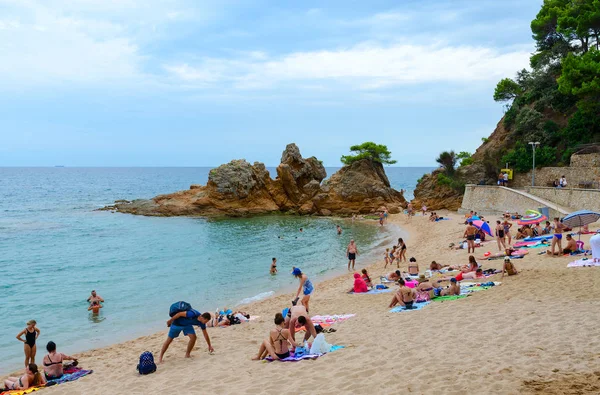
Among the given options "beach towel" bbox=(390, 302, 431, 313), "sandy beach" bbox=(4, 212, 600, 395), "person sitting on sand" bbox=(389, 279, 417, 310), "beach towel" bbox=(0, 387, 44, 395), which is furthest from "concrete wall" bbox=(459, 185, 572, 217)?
"beach towel" bbox=(0, 387, 44, 395)

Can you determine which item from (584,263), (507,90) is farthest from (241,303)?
(507,90)

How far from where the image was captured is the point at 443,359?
7.23 m

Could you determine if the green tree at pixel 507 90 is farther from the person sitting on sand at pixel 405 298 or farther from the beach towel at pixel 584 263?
the person sitting on sand at pixel 405 298

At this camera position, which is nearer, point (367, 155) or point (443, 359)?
point (443, 359)

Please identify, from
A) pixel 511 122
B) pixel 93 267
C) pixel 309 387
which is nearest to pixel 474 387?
pixel 309 387

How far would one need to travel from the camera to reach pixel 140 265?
2486 cm

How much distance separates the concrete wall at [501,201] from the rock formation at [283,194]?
10.9 m

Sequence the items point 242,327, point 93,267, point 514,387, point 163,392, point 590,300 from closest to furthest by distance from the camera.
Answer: point 514,387 < point 163,392 < point 590,300 < point 242,327 < point 93,267

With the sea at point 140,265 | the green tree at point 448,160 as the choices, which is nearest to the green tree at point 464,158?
the green tree at point 448,160

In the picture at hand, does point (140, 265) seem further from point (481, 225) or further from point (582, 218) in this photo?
point (582, 218)

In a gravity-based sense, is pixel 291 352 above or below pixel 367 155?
below

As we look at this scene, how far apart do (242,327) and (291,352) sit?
Result: 13.6 ft

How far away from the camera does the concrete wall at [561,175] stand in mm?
30916

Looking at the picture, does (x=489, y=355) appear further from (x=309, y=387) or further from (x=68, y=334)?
(x=68, y=334)
